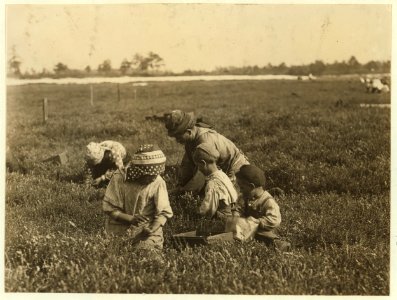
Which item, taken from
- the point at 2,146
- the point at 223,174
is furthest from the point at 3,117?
the point at 223,174

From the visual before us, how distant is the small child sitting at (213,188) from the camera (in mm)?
6207

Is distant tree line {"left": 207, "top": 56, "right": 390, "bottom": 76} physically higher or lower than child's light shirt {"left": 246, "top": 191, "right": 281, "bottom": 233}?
higher

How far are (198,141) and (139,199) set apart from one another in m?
1.34

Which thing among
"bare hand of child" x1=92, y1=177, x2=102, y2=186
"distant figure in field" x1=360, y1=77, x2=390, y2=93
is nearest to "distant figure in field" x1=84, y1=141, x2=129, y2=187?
"bare hand of child" x1=92, y1=177, x2=102, y2=186

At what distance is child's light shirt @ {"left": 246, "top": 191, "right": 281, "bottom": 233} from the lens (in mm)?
5805

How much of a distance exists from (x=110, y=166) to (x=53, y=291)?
110 inches

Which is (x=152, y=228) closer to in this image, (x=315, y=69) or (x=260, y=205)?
(x=260, y=205)

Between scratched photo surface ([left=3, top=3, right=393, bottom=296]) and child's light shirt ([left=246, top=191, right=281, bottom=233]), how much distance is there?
2 centimetres

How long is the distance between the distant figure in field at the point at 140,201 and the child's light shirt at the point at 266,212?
956 millimetres

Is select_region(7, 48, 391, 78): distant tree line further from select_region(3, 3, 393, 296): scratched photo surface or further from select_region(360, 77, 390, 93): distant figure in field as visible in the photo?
select_region(360, 77, 390, 93): distant figure in field

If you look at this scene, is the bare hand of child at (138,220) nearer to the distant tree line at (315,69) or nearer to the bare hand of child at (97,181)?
the bare hand of child at (97,181)

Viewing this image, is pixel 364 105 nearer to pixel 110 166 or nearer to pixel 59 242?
pixel 110 166

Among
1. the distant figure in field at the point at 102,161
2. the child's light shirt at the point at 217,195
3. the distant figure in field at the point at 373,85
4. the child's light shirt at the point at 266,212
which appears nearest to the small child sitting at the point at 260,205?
the child's light shirt at the point at 266,212

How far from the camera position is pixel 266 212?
583 cm
